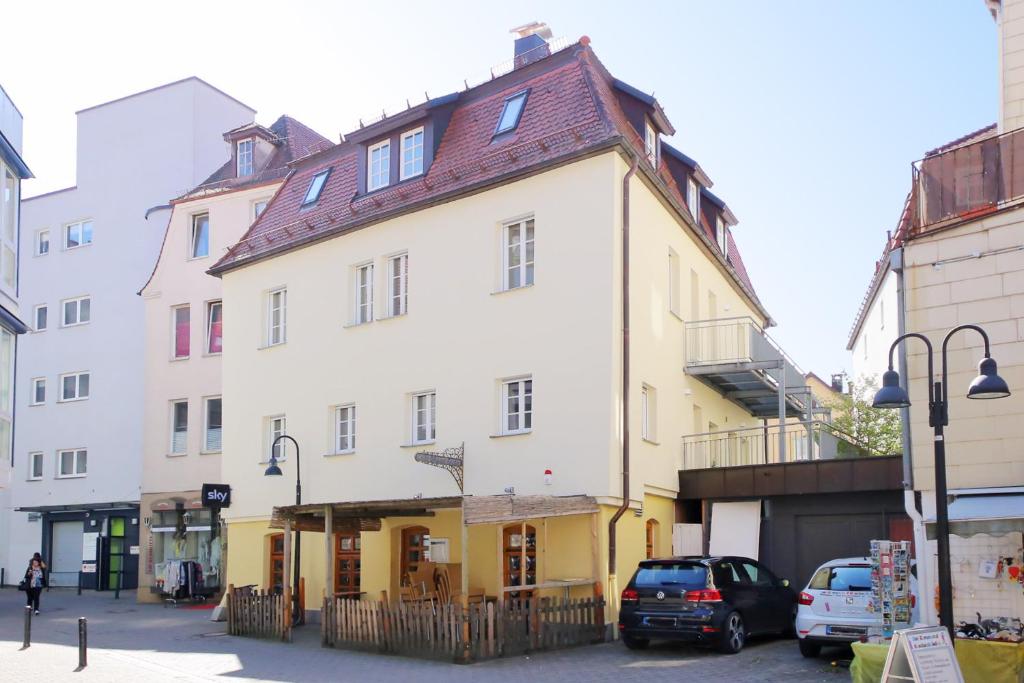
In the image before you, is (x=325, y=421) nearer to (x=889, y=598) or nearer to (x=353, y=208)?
(x=353, y=208)

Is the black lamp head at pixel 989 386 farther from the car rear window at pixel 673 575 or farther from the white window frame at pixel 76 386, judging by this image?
the white window frame at pixel 76 386

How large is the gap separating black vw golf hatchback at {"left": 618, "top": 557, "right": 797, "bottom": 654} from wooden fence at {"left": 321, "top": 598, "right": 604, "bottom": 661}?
104cm

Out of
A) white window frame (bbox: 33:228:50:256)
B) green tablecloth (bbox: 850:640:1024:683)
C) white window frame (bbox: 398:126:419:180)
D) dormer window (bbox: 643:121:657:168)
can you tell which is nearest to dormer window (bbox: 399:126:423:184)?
white window frame (bbox: 398:126:419:180)

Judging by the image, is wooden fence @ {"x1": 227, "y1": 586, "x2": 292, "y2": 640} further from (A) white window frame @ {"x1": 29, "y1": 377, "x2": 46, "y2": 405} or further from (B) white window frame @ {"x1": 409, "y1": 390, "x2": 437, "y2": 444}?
(A) white window frame @ {"x1": 29, "y1": 377, "x2": 46, "y2": 405}

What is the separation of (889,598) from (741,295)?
16309 mm

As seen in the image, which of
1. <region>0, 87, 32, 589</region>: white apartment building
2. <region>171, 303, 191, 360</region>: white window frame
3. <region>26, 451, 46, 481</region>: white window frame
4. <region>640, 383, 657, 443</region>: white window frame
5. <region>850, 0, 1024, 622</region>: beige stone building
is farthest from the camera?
<region>26, 451, 46, 481</region>: white window frame

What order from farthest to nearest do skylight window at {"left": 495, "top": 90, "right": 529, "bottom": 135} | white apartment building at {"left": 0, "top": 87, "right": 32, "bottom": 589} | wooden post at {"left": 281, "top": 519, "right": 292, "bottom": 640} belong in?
1. skylight window at {"left": 495, "top": 90, "right": 529, "bottom": 135}
2. wooden post at {"left": 281, "top": 519, "right": 292, "bottom": 640}
3. white apartment building at {"left": 0, "top": 87, "right": 32, "bottom": 589}

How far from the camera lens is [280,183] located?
31.4m

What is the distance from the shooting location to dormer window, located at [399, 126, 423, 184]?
24.4 m

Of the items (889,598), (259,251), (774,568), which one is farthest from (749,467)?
(259,251)

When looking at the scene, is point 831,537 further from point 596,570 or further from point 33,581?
point 33,581

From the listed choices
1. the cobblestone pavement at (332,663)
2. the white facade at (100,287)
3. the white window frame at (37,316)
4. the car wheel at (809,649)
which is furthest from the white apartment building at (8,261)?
the white window frame at (37,316)

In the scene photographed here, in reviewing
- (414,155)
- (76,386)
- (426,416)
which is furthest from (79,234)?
(426,416)

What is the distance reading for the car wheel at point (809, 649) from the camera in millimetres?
16094
